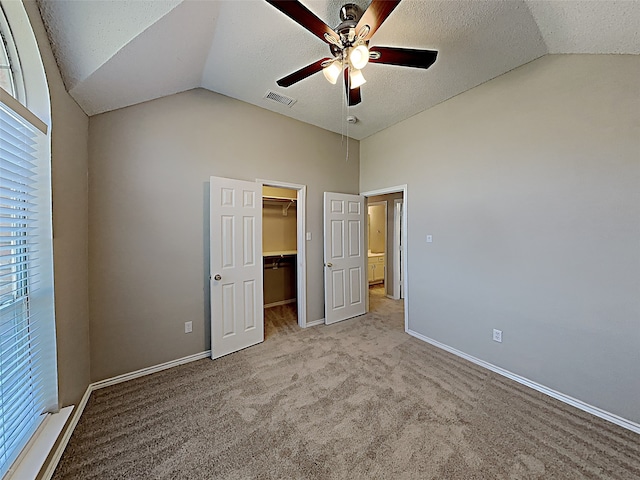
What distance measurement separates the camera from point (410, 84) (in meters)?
2.58

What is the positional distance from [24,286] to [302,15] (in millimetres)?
2179

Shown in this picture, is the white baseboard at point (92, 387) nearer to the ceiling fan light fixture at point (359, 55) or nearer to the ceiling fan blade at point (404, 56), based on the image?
the ceiling fan light fixture at point (359, 55)

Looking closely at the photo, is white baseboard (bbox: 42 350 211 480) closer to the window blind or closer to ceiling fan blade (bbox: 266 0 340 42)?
the window blind

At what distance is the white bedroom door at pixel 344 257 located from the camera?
3693 millimetres

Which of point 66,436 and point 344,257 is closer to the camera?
point 66,436

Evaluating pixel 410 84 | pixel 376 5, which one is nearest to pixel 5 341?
pixel 376 5

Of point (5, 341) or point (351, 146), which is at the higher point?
point (351, 146)

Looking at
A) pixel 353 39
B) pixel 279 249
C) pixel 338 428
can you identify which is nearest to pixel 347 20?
pixel 353 39

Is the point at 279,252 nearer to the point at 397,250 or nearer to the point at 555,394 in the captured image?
the point at 397,250

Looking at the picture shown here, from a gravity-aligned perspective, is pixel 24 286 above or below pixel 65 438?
above

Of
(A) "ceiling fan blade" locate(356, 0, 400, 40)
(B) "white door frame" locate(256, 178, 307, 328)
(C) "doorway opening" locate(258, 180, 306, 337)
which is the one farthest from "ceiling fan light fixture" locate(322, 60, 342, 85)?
(C) "doorway opening" locate(258, 180, 306, 337)

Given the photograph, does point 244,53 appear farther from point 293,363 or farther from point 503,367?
point 503,367

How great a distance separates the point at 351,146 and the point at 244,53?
225cm

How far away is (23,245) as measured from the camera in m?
1.37
